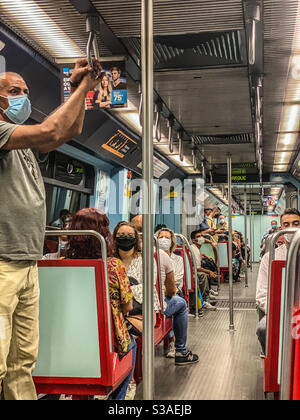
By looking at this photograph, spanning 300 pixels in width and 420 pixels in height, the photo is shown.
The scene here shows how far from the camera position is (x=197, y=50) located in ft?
13.5

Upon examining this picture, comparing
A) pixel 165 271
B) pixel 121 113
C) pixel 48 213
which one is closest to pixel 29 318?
pixel 165 271

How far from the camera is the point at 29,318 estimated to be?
2.18 metres

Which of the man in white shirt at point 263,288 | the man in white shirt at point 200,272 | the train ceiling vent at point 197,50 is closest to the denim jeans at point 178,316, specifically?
the man in white shirt at point 263,288

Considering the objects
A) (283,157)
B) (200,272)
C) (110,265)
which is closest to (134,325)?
(110,265)

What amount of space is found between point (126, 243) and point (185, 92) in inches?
72.9

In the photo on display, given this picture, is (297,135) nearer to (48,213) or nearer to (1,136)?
(48,213)

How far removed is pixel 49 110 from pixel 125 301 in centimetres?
368

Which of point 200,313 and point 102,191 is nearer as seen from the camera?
point 200,313

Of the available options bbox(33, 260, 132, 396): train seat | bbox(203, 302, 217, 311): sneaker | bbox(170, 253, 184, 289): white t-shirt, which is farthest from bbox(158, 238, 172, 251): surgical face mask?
bbox(33, 260, 132, 396): train seat

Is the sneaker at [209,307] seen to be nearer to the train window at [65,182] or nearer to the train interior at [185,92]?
the train interior at [185,92]

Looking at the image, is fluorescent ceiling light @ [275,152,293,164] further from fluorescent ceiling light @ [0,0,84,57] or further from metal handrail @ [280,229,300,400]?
metal handrail @ [280,229,300,400]

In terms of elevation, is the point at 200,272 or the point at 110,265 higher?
the point at 110,265

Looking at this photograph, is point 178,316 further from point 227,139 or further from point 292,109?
point 292,109

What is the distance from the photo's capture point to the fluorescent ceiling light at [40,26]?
3977 mm
